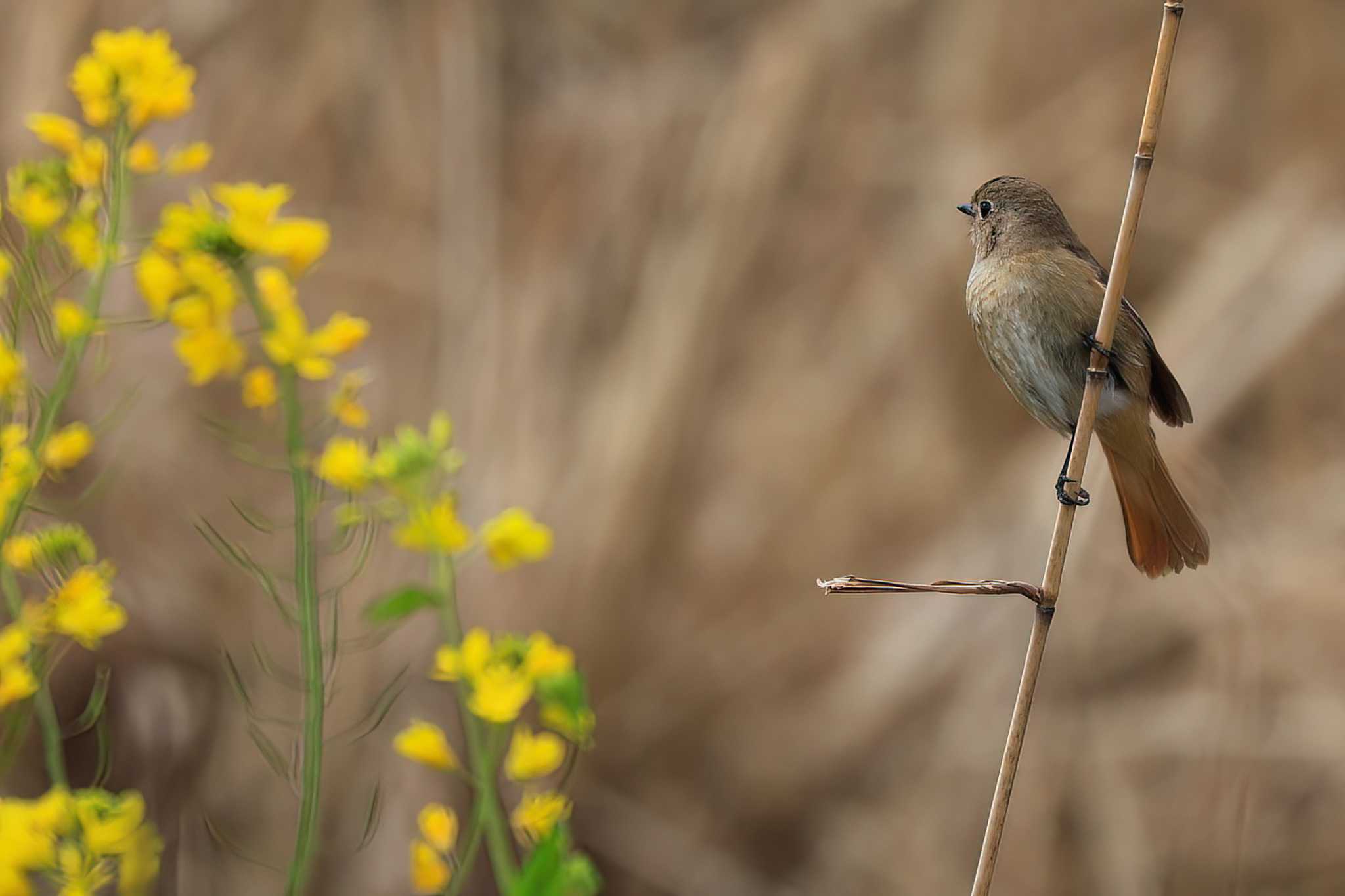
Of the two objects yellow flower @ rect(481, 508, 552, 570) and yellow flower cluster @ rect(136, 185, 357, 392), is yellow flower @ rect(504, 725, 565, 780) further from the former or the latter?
yellow flower cluster @ rect(136, 185, 357, 392)

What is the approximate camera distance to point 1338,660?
209cm

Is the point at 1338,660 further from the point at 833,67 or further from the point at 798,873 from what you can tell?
the point at 833,67

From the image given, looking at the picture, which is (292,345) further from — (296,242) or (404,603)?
(404,603)

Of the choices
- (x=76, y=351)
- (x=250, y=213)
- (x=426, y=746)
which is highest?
(x=250, y=213)

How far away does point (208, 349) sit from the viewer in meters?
0.84

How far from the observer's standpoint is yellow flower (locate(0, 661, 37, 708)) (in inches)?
29.0

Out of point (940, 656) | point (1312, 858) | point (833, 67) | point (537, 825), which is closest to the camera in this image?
point (537, 825)

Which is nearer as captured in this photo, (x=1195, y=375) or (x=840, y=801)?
(x=1195, y=375)

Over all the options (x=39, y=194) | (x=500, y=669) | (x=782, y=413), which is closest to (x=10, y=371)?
(x=39, y=194)

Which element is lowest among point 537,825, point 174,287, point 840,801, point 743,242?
point 840,801

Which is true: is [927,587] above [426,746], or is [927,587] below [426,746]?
above

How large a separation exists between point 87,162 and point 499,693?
468 millimetres

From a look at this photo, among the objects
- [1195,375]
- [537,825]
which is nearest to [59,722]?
[537,825]

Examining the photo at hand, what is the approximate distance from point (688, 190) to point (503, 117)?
0.41 metres
